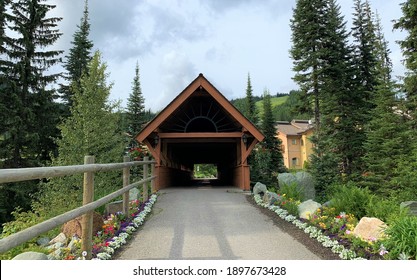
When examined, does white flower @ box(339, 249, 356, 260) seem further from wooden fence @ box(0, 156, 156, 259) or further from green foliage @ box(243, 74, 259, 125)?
green foliage @ box(243, 74, 259, 125)

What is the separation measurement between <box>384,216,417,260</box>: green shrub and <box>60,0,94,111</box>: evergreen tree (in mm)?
23745

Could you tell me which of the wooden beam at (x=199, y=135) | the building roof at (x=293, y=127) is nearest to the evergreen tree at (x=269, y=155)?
the wooden beam at (x=199, y=135)

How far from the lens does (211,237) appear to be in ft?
16.4

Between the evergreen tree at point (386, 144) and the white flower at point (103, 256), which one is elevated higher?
the evergreen tree at point (386, 144)

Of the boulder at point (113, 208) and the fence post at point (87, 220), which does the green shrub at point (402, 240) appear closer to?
the fence post at point (87, 220)

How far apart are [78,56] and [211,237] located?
2395cm

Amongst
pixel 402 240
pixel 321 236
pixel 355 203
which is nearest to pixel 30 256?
pixel 321 236

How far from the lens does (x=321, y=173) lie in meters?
15.9

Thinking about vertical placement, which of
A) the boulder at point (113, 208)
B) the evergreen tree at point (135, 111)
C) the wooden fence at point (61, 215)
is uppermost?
the evergreen tree at point (135, 111)

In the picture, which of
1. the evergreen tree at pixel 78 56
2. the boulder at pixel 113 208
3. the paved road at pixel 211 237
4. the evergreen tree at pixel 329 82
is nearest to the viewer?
the paved road at pixel 211 237

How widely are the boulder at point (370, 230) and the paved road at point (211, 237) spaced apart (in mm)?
931

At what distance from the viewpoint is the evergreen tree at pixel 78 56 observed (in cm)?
2322
